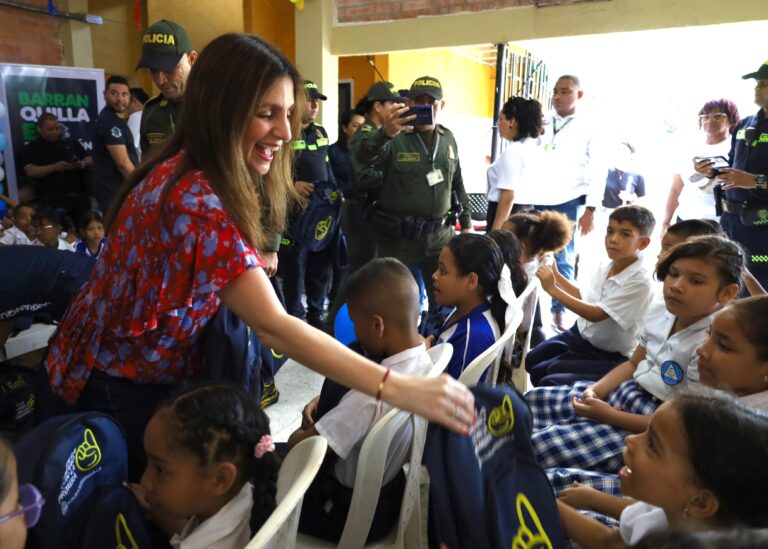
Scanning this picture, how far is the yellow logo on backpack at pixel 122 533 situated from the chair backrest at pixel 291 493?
0.27m

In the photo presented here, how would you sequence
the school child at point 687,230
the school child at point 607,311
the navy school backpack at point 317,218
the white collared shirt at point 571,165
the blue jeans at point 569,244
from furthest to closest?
the white collared shirt at point 571,165 → the blue jeans at point 569,244 → the navy school backpack at point 317,218 → the school child at point 687,230 → the school child at point 607,311

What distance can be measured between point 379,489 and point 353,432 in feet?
0.55

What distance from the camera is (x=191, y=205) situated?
3.35 feet

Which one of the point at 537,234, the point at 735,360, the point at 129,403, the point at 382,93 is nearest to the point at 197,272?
the point at 129,403

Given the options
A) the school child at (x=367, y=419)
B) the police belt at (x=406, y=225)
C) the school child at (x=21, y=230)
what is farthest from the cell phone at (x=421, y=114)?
the school child at (x=21, y=230)

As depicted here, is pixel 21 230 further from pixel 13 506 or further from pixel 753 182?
pixel 753 182

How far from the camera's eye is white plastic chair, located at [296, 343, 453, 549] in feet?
3.43

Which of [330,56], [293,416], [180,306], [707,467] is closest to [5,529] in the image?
[180,306]

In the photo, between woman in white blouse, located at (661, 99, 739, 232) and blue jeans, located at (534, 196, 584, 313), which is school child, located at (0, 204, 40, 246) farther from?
woman in white blouse, located at (661, 99, 739, 232)

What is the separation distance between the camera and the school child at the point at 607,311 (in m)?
2.09

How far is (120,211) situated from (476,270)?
1181 mm

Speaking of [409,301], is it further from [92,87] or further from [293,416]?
[92,87]

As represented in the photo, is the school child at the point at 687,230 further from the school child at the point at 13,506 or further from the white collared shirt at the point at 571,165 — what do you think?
the school child at the point at 13,506

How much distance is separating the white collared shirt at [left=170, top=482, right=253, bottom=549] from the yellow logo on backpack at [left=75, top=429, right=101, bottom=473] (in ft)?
0.68
